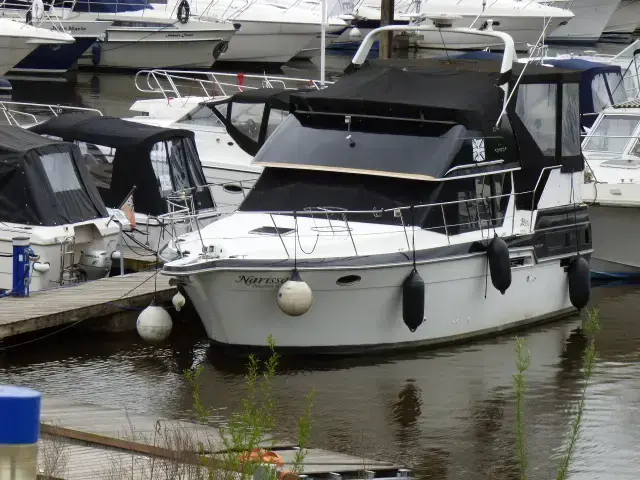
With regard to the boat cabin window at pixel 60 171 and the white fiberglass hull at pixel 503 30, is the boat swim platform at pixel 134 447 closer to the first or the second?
the boat cabin window at pixel 60 171

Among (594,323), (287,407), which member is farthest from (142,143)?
(594,323)

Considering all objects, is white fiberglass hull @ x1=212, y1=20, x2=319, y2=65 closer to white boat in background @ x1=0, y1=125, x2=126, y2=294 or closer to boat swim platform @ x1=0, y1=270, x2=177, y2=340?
white boat in background @ x1=0, y1=125, x2=126, y2=294

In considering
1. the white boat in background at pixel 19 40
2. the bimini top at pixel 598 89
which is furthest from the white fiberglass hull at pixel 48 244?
the white boat in background at pixel 19 40

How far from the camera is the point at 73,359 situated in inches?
549

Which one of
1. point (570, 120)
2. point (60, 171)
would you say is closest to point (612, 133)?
point (570, 120)

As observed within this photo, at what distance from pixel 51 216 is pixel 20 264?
1.18 metres

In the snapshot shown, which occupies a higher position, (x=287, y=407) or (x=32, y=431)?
(x=32, y=431)

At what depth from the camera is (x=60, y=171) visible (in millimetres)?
15812

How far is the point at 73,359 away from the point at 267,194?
2.61 meters

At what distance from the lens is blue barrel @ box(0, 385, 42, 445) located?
541 centimetres

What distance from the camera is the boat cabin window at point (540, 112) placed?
1566cm

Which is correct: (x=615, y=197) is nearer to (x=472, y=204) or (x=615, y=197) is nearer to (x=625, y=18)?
(x=472, y=204)

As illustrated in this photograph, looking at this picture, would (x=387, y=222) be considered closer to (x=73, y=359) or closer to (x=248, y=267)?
(x=248, y=267)

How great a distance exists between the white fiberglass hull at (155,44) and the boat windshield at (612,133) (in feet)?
80.9
